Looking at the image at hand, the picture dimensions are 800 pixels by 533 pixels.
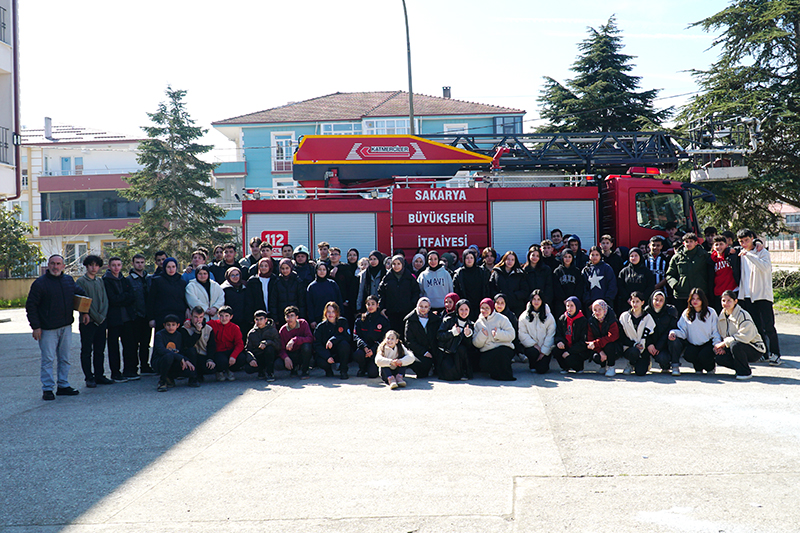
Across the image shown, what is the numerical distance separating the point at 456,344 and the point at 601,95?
21020mm

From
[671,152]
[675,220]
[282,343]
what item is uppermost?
[671,152]

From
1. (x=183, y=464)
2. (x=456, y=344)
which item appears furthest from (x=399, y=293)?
(x=183, y=464)

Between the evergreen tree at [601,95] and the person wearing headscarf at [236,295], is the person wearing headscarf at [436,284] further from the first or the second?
the evergreen tree at [601,95]

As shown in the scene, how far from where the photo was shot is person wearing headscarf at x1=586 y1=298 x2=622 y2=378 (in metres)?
9.01

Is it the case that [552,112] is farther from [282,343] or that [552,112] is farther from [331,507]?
[331,507]

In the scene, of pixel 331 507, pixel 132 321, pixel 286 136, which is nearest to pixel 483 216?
pixel 132 321

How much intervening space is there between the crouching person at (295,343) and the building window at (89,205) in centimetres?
3680

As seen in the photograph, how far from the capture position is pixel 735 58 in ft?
66.9

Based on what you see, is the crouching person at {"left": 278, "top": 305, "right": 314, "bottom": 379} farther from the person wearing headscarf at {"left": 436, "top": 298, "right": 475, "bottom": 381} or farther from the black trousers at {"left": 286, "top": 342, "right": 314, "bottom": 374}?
the person wearing headscarf at {"left": 436, "top": 298, "right": 475, "bottom": 381}

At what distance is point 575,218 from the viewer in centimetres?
1255

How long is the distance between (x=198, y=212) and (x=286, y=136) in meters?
11.4

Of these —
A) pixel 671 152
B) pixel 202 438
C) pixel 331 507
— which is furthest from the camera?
pixel 671 152

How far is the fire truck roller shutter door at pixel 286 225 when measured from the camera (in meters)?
12.3

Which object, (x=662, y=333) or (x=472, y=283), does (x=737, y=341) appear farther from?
(x=472, y=283)
